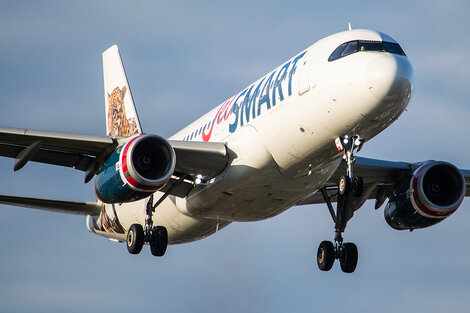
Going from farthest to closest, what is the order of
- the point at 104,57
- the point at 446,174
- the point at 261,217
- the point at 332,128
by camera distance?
the point at 104,57
the point at 446,174
the point at 261,217
the point at 332,128

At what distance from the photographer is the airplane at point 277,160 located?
93.8 feet

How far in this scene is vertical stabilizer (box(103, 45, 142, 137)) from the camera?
41534 millimetres

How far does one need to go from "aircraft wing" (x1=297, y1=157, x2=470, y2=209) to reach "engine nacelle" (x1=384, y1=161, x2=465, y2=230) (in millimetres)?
393

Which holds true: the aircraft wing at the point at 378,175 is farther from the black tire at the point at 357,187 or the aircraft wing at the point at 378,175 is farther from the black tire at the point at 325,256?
the black tire at the point at 357,187

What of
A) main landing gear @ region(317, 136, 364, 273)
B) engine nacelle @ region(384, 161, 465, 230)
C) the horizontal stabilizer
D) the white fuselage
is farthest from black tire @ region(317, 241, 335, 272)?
the horizontal stabilizer

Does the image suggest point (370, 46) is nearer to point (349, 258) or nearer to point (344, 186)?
point (344, 186)

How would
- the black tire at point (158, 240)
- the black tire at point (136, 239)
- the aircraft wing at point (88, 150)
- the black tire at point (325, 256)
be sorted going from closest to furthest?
the aircraft wing at point (88, 150) < the black tire at point (136, 239) < the black tire at point (158, 240) < the black tire at point (325, 256)

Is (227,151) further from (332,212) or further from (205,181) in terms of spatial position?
(332,212)

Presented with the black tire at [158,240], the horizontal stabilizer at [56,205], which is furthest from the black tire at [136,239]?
the horizontal stabilizer at [56,205]

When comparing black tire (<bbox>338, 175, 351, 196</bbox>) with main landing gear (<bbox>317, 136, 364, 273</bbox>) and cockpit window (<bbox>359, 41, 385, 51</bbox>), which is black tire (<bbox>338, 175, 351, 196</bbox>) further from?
main landing gear (<bbox>317, 136, 364, 273</bbox>)

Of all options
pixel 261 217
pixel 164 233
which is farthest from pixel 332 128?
pixel 164 233

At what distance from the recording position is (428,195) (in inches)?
1428

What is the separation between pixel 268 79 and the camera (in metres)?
31.7

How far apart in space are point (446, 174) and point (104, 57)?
19.3 metres
